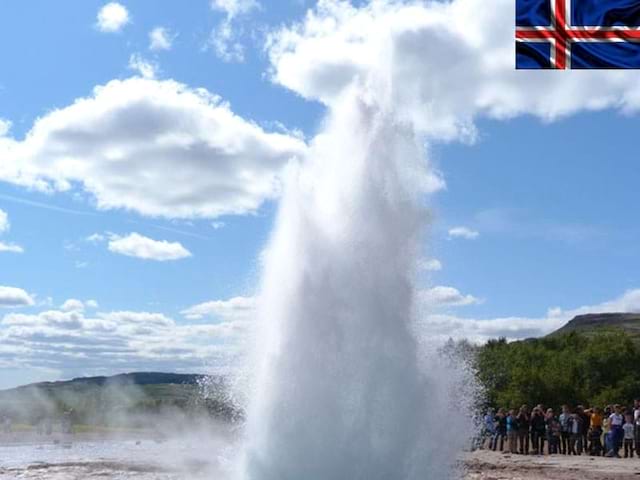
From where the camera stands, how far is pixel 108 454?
29.8 meters

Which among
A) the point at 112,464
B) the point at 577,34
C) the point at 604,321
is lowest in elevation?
the point at 112,464

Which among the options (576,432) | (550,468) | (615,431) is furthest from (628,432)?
(550,468)

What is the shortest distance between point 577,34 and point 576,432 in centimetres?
1277

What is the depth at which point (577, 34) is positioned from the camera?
16250mm

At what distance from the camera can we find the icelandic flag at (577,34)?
52.6 ft

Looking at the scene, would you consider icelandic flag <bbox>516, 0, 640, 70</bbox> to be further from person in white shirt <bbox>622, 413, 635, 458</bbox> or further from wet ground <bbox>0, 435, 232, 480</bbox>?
person in white shirt <bbox>622, 413, 635, 458</bbox>

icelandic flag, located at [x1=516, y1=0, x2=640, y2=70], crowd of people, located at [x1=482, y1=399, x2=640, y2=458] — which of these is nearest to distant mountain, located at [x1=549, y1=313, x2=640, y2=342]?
crowd of people, located at [x1=482, y1=399, x2=640, y2=458]

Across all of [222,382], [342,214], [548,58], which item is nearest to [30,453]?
[222,382]

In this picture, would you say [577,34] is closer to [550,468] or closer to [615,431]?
[550,468]

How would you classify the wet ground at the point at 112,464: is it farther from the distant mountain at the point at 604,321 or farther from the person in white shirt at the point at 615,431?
the distant mountain at the point at 604,321

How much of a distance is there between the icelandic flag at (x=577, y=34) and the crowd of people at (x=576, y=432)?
35.6 ft

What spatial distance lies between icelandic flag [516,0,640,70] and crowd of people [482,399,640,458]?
35.6 feet

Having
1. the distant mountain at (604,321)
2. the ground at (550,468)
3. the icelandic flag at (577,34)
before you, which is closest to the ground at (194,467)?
the ground at (550,468)

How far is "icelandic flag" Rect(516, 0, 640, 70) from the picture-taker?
16.0m
